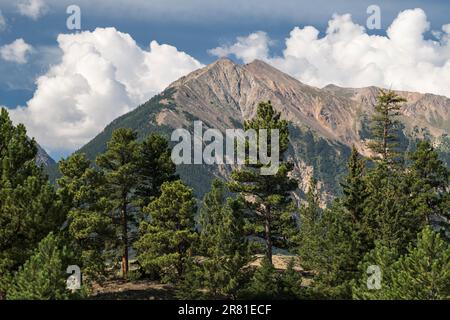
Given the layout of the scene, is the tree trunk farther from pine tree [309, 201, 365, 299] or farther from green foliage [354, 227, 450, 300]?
green foliage [354, 227, 450, 300]

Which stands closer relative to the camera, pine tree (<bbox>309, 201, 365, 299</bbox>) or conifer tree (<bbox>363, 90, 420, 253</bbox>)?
pine tree (<bbox>309, 201, 365, 299</bbox>)

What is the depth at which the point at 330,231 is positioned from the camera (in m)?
38.0

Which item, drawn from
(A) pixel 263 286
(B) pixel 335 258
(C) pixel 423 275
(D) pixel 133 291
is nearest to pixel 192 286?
(A) pixel 263 286

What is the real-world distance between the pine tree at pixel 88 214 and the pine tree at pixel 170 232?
10.3 feet

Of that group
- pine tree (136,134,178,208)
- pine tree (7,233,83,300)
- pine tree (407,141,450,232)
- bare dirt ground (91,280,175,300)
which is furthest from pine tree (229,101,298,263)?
pine tree (7,233,83,300)

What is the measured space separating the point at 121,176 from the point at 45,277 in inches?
762

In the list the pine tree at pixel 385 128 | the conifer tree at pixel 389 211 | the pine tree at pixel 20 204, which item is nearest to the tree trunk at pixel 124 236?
the pine tree at pixel 20 204

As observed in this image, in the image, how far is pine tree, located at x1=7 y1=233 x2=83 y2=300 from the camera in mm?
22656

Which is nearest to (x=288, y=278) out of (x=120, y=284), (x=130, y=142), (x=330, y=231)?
(x=330, y=231)

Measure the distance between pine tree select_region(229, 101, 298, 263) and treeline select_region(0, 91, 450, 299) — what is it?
0.11 m

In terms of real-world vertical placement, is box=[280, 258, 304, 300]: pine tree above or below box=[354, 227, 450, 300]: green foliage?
below

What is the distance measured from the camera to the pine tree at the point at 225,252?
114 feet
